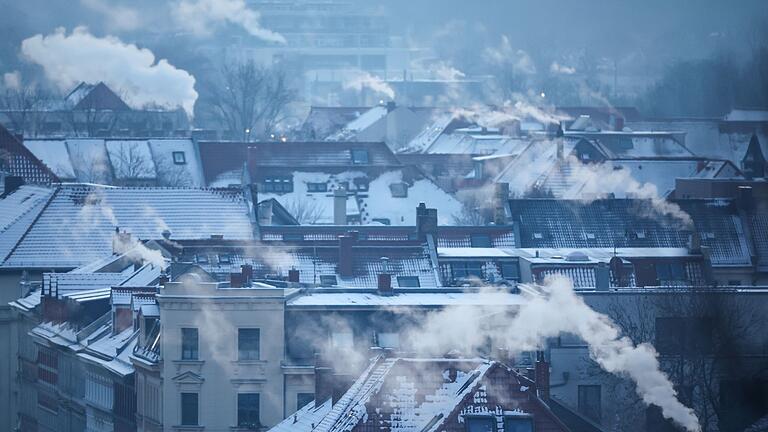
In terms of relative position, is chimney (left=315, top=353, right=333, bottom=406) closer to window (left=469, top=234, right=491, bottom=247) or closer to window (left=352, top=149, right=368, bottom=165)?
window (left=469, top=234, right=491, bottom=247)

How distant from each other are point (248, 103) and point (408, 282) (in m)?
87.9

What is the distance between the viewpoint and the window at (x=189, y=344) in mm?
47375

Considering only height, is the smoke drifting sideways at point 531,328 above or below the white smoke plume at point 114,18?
below

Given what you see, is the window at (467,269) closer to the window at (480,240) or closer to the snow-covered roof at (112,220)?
the window at (480,240)

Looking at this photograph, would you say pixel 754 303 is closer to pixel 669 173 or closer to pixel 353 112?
pixel 669 173

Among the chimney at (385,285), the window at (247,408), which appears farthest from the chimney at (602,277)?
the window at (247,408)

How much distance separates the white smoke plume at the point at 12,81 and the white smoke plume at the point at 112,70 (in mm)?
1669

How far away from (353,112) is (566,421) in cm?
9151

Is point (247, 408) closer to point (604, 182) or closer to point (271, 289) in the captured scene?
point (271, 289)

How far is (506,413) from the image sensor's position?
35938 mm

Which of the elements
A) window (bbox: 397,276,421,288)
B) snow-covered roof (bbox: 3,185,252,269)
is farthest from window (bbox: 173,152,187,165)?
window (bbox: 397,276,421,288)

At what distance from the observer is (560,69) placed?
190m

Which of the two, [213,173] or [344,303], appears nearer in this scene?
[344,303]

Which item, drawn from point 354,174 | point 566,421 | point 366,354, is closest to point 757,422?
point 566,421
